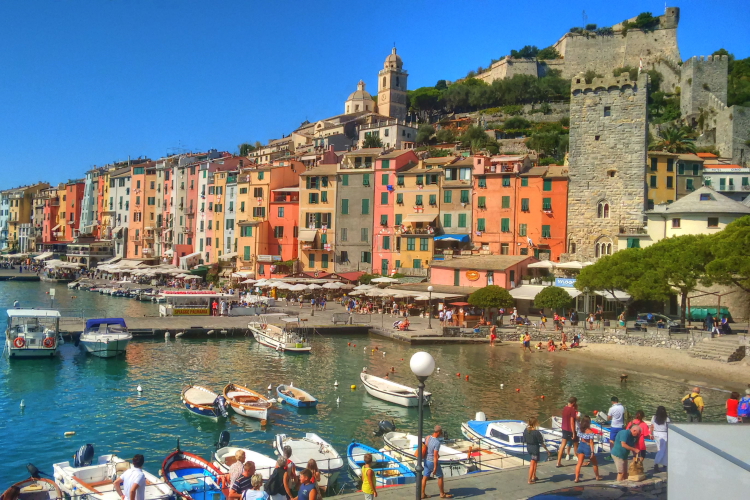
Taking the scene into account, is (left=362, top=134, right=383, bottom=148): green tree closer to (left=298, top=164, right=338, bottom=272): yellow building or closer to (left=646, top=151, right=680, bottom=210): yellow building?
(left=298, top=164, right=338, bottom=272): yellow building

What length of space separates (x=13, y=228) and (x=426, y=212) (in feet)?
346

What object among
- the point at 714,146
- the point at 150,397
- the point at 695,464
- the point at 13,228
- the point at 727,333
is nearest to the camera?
the point at 695,464

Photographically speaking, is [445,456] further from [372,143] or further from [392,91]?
[392,91]

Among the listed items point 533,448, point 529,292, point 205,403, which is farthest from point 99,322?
point 533,448

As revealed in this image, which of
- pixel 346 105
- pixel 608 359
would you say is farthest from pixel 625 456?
pixel 346 105

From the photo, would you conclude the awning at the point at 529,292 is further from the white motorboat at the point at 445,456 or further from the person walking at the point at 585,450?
the person walking at the point at 585,450

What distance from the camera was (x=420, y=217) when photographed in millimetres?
57094

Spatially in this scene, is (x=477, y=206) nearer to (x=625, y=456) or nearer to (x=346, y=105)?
(x=625, y=456)

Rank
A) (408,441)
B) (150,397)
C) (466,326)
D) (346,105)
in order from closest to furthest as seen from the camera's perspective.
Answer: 1. (408,441)
2. (150,397)
3. (466,326)
4. (346,105)

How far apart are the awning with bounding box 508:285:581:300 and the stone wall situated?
55034 mm

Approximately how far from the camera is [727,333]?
35281mm

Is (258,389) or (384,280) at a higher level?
(384,280)

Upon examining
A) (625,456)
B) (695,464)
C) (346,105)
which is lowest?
(625,456)

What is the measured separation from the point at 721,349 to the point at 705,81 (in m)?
66.7
